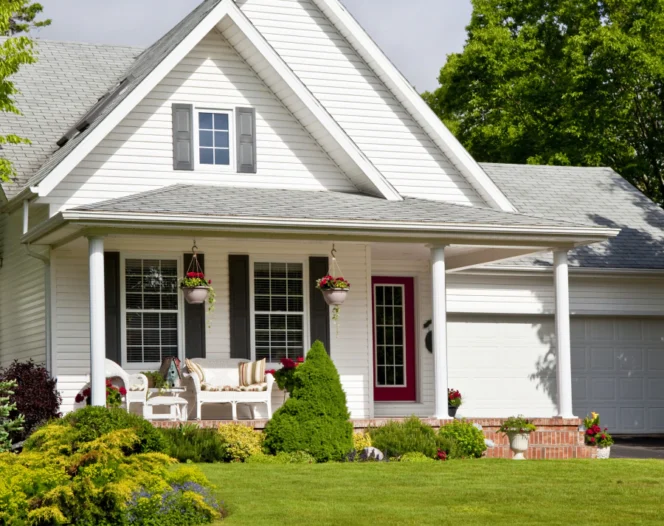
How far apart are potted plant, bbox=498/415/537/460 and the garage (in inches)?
212

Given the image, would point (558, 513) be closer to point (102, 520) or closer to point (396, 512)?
point (396, 512)

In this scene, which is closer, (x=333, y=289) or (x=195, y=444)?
(x=195, y=444)

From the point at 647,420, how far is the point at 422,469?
10.4 metres

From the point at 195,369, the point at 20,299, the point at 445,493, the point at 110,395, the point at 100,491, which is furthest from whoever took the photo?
the point at 20,299

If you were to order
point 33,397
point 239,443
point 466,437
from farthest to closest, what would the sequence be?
point 33,397 → point 466,437 → point 239,443

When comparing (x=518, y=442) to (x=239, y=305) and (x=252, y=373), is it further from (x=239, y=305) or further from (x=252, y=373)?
(x=239, y=305)

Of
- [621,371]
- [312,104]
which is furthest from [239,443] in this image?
[621,371]

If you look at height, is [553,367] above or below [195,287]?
below

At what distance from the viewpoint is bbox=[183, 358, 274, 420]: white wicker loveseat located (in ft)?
55.3

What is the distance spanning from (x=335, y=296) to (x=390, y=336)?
332 centimetres

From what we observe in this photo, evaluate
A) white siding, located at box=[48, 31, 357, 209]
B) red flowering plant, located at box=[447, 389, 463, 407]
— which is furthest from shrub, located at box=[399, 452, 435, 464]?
white siding, located at box=[48, 31, 357, 209]

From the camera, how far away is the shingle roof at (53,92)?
62.6 ft

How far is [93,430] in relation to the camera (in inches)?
478

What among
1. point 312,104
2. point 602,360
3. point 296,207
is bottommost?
point 602,360
